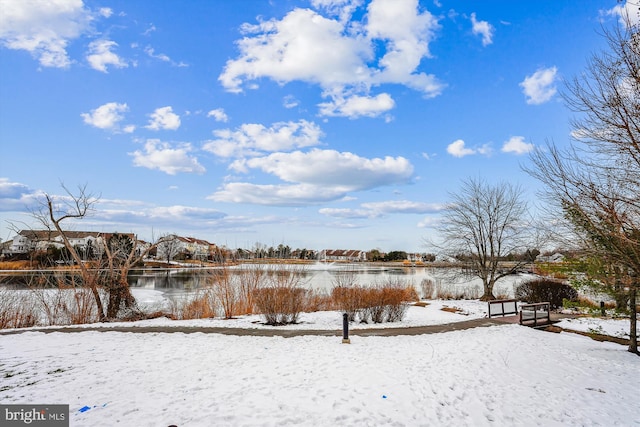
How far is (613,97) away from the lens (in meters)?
6.78

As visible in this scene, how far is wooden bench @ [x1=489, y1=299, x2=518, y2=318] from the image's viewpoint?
687 inches

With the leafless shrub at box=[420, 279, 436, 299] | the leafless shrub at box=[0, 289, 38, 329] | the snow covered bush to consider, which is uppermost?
the leafless shrub at box=[0, 289, 38, 329]

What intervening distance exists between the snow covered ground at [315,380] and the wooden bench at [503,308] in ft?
19.7

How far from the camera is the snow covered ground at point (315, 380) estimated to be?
5660mm

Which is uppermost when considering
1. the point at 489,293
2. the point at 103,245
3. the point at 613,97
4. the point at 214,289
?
the point at 613,97

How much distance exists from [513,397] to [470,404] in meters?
1.15

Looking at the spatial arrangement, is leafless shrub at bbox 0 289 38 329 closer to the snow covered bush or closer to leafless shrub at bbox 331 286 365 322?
leafless shrub at bbox 331 286 365 322

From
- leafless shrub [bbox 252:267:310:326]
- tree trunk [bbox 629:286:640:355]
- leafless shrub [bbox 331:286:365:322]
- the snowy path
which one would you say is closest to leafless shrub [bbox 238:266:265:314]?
leafless shrub [bbox 252:267:310:326]

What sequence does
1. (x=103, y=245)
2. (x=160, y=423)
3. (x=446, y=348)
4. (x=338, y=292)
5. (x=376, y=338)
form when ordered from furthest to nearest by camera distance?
(x=338, y=292) < (x=103, y=245) < (x=376, y=338) < (x=446, y=348) < (x=160, y=423)

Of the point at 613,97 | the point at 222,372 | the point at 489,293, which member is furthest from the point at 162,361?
the point at 489,293

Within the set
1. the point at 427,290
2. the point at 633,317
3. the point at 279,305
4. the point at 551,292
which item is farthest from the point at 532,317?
the point at 427,290

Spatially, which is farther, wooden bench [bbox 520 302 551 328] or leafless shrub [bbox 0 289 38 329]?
wooden bench [bbox 520 302 551 328]

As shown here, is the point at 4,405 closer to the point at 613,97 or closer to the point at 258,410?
the point at 258,410

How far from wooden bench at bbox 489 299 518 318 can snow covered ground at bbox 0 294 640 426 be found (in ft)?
19.7
